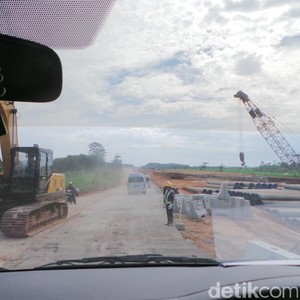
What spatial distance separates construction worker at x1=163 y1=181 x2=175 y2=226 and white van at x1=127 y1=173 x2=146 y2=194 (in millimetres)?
241

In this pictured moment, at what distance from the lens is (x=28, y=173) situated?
21.4 ft

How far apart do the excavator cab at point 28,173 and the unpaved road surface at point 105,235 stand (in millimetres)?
687

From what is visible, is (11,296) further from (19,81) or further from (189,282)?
(19,81)

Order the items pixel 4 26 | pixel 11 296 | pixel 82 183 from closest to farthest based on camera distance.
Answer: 1. pixel 4 26
2. pixel 11 296
3. pixel 82 183

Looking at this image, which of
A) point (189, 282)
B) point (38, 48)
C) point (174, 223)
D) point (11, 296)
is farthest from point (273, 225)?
point (38, 48)

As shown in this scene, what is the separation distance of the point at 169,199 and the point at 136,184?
42 cm

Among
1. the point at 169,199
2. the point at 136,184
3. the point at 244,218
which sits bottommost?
the point at 244,218

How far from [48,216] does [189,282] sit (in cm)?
251

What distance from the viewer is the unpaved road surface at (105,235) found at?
4.16 m

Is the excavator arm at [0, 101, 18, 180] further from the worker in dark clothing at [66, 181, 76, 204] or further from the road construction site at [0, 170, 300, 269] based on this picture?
the road construction site at [0, 170, 300, 269]

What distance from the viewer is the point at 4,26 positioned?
2.78 meters
